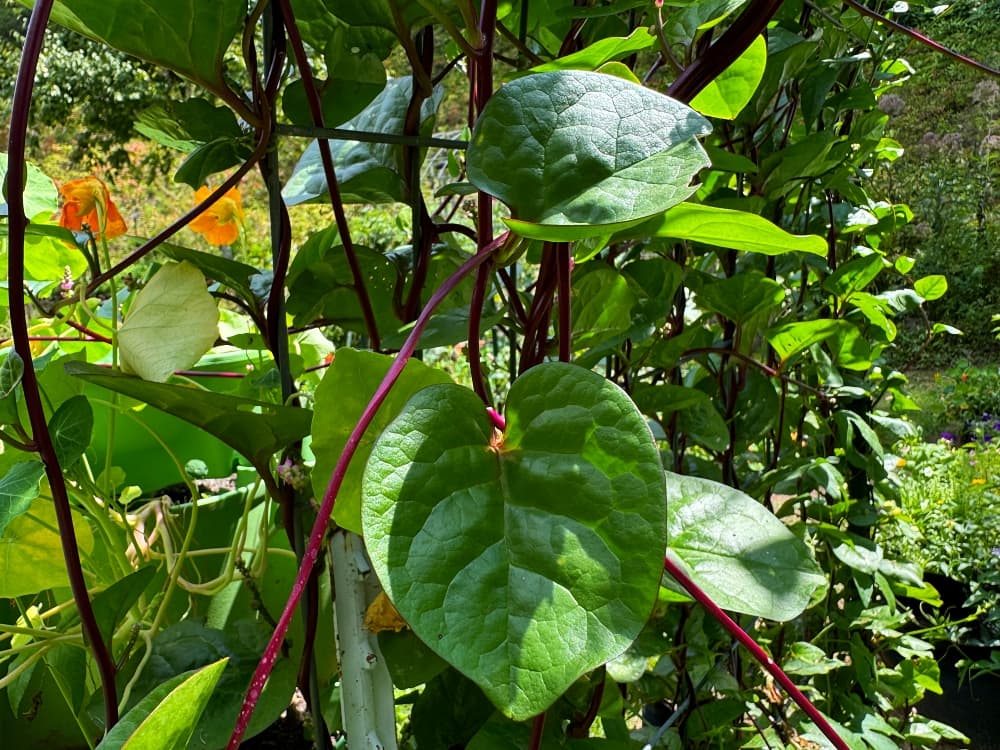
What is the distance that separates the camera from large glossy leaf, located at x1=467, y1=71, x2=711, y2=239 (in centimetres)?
21

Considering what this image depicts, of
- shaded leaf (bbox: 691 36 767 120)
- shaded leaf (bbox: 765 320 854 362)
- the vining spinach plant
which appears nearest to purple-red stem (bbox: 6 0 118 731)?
the vining spinach plant

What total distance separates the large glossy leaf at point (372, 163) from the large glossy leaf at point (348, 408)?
0.51ft

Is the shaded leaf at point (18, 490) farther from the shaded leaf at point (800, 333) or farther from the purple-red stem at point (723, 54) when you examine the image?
the shaded leaf at point (800, 333)

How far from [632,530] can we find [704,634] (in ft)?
1.53

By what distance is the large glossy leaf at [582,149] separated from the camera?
21cm

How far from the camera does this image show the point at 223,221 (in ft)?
1.62


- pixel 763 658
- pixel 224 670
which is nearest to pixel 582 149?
pixel 763 658

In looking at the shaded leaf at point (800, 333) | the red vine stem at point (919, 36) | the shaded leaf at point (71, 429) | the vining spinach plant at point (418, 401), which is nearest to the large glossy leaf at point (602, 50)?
the vining spinach plant at point (418, 401)

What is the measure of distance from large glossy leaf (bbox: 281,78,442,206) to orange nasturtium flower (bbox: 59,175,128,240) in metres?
0.09

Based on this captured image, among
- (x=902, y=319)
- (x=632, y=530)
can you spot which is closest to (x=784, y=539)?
(x=632, y=530)

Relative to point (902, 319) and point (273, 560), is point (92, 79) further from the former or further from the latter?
point (273, 560)

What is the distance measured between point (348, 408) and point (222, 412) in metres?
0.06

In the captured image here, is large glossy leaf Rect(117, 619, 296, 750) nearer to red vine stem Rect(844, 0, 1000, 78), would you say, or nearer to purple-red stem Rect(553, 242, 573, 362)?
purple-red stem Rect(553, 242, 573, 362)

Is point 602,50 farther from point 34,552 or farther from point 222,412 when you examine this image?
point 34,552
